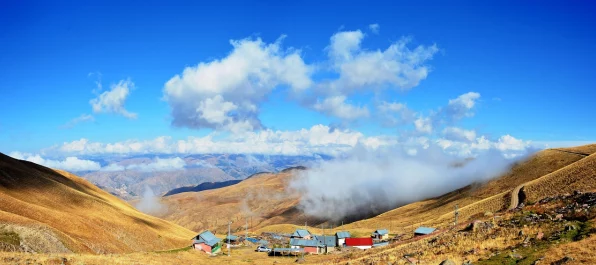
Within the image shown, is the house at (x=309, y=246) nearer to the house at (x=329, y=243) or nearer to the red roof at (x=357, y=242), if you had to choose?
the house at (x=329, y=243)

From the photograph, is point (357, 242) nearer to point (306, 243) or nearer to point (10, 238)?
point (306, 243)

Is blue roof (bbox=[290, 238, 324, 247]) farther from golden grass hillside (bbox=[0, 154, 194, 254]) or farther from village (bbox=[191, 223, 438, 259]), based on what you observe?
golden grass hillside (bbox=[0, 154, 194, 254])

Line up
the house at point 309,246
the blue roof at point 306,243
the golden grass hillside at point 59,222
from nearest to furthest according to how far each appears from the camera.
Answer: the golden grass hillside at point 59,222
the house at point 309,246
the blue roof at point 306,243

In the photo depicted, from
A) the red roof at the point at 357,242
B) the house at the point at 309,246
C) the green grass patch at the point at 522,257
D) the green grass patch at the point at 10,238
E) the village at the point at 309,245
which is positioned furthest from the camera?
the red roof at the point at 357,242

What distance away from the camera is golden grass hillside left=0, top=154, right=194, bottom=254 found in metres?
59.4

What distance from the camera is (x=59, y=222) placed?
249 ft

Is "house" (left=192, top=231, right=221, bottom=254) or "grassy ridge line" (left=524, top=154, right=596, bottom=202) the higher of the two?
"grassy ridge line" (left=524, top=154, right=596, bottom=202)

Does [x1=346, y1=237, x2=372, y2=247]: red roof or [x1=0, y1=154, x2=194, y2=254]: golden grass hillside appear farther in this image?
[x1=346, y1=237, x2=372, y2=247]: red roof

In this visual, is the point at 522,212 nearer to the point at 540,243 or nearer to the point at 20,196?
the point at 540,243

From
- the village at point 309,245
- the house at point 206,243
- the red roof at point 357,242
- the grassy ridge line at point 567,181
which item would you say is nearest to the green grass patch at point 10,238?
the village at point 309,245

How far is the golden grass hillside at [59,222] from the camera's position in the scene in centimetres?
5935

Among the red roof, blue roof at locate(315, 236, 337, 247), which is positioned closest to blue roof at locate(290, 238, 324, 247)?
blue roof at locate(315, 236, 337, 247)

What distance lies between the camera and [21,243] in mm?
55188

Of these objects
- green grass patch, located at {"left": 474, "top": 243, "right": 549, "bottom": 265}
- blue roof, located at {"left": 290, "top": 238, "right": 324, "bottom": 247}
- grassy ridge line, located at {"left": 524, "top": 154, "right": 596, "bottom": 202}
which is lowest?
blue roof, located at {"left": 290, "top": 238, "right": 324, "bottom": 247}
